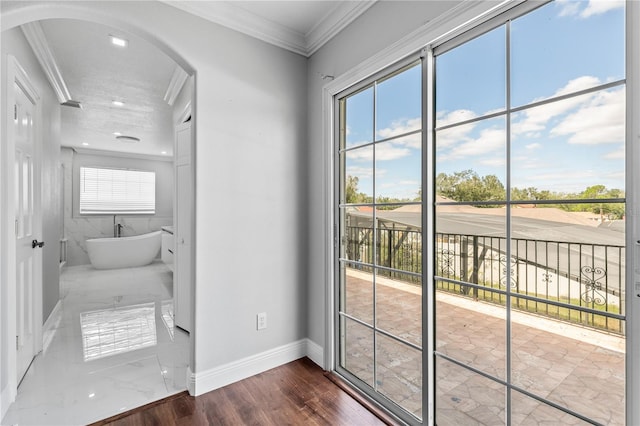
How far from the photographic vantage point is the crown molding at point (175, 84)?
304 centimetres

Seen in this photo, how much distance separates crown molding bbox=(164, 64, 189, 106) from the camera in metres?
3.04

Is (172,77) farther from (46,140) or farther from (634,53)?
(634,53)

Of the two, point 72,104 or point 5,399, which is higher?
point 72,104

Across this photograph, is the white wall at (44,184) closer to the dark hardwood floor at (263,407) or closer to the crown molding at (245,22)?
the dark hardwood floor at (263,407)

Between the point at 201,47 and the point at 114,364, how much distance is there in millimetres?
2437

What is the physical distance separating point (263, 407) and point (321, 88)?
2.29m

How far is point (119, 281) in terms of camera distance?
4930 mm

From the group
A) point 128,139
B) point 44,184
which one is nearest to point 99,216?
point 128,139

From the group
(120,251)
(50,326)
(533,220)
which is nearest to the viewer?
(533,220)

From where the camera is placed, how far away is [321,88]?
2.37 metres

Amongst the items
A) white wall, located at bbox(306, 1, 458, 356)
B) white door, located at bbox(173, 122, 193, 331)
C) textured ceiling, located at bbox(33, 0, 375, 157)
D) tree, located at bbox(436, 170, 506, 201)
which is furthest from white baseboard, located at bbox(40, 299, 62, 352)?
tree, located at bbox(436, 170, 506, 201)

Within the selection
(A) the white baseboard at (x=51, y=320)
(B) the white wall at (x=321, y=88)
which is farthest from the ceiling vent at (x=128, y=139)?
(B) the white wall at (x=321, y=88)

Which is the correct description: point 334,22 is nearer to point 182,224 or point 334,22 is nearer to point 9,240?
point 182,224

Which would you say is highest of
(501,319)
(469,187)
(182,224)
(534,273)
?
(469,187)
